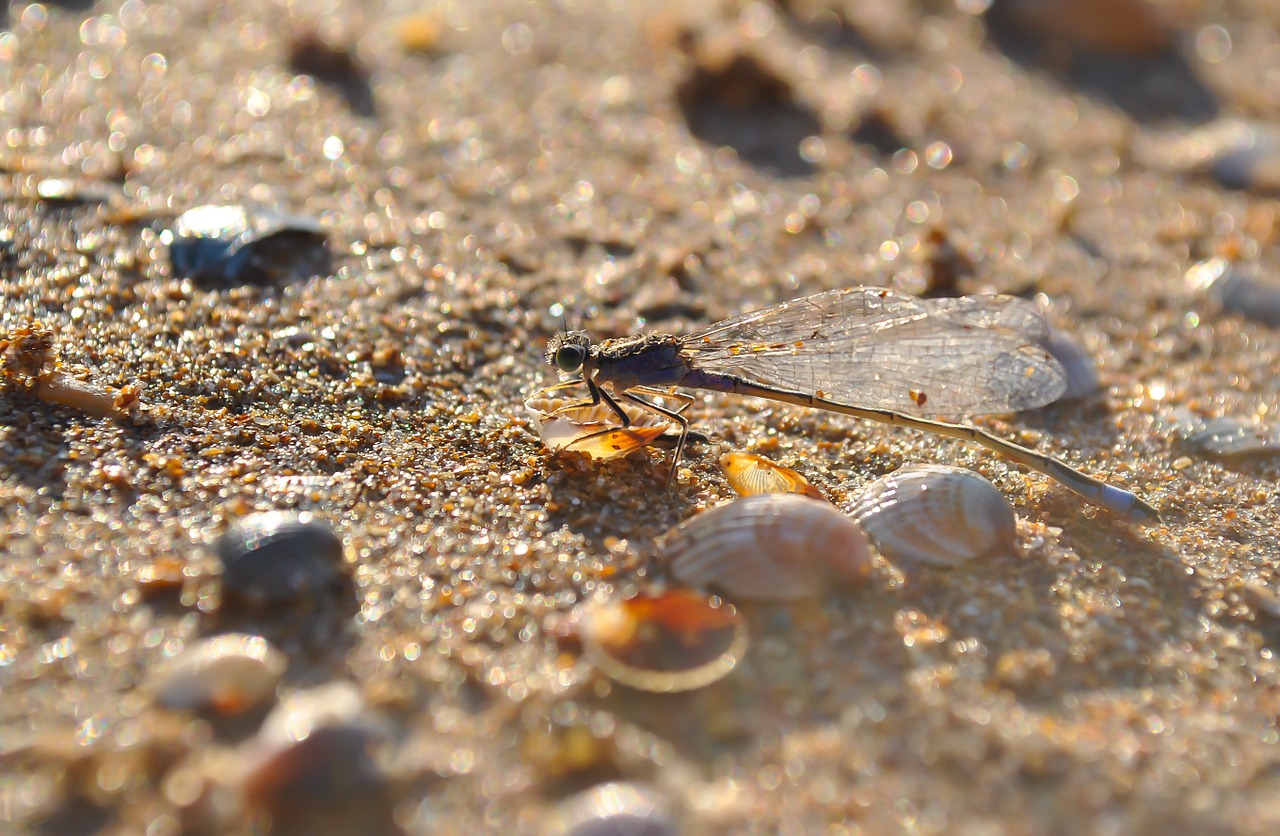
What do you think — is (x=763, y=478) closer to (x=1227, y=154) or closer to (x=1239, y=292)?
(x=1239, y=292)

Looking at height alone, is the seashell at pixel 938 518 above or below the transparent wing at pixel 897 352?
below

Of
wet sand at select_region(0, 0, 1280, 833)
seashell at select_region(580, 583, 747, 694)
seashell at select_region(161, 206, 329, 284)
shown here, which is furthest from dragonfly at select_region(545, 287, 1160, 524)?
seashell at select_region(161, 206, 329, 284)

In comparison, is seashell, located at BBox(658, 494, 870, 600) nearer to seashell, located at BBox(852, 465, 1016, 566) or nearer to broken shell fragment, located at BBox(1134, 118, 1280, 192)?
seashell, located at BBox(852, 465, 1016, 566)

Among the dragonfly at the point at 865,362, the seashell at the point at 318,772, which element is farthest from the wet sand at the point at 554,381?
the dragonfly at the point at 865,362

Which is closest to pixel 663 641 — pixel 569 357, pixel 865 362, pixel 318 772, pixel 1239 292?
pixel 318 772

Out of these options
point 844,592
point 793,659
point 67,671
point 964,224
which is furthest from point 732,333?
point 67,671

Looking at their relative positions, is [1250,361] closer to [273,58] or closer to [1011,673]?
[1011,673]

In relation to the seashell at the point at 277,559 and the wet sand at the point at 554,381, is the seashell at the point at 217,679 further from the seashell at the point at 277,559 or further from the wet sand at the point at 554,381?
the seashell at the point at 277,559
